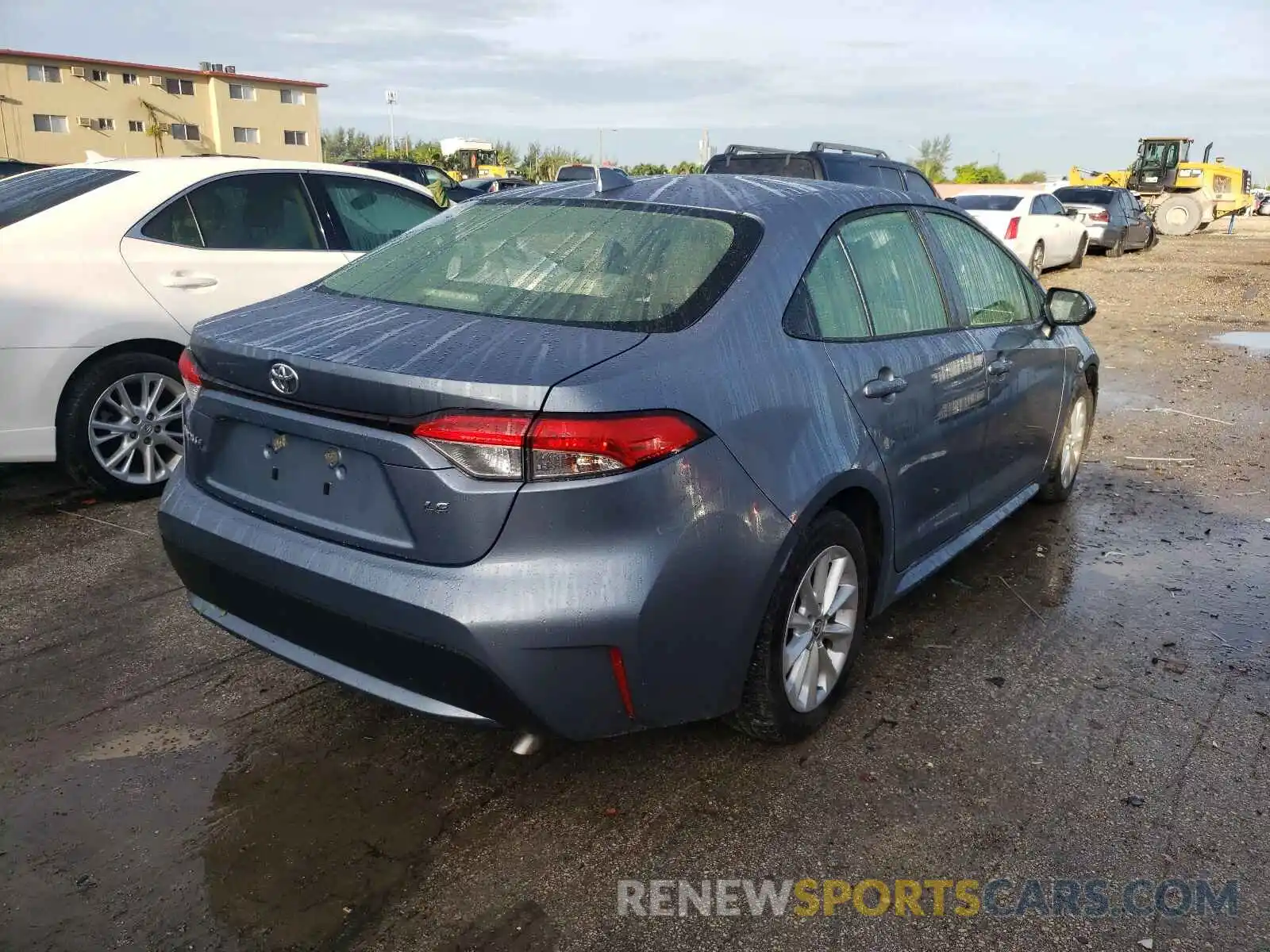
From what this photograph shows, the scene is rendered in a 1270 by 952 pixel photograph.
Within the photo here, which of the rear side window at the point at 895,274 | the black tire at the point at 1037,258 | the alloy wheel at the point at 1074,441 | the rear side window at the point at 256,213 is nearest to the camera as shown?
the rear side window at the point at 895,274

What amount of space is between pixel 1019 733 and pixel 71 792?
272cm

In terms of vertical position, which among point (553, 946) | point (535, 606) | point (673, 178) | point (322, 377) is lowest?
point (553, 946)

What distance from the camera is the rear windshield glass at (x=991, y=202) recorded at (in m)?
17.4

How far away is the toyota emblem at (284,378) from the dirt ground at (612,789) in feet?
3.62

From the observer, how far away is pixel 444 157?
44.8 meters

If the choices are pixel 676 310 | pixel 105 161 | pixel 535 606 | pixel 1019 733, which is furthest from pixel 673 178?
pixel 105 161

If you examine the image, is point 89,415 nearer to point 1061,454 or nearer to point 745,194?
point 745,194

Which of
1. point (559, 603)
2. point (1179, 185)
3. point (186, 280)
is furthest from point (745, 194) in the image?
point (1179, 185)

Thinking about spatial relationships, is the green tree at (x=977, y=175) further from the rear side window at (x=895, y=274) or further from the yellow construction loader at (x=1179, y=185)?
the rear side window at (x=895, y=274)

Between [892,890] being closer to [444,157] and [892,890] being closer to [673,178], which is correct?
[673,178]

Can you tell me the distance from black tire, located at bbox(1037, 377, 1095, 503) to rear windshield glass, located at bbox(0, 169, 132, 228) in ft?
15.8

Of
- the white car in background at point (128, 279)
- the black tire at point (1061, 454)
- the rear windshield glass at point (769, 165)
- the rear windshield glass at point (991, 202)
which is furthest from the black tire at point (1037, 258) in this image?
the white car in background at point (128, 279)

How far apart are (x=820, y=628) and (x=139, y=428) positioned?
371 centimetres

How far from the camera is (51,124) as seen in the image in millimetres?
45625
